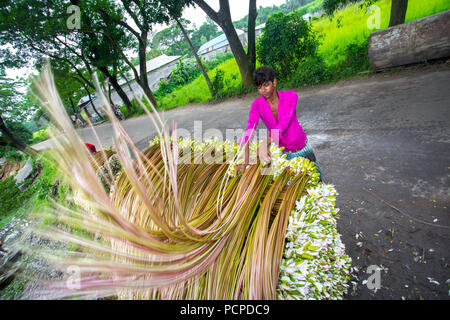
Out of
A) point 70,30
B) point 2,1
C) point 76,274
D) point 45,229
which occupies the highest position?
point 2,1

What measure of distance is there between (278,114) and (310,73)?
6430 millimetres

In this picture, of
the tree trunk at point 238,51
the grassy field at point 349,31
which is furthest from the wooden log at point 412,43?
the tree trunk at point 238,51

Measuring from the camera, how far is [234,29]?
880 centimetres

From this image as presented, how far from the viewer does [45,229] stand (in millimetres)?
545

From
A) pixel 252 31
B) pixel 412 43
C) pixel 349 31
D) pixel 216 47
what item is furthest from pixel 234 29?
pixel 216 47

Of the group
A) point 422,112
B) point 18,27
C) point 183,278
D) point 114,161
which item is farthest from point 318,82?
point 18,27

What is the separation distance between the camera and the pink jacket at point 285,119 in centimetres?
185

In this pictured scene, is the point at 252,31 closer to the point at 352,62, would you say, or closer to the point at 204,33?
the point at 352,62

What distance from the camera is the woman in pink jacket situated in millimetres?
1833

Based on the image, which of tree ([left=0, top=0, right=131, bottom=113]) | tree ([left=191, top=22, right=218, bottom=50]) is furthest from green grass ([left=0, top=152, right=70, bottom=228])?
tree ([left=191, top=22, right=218, bottom=50])

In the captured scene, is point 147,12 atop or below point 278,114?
atop

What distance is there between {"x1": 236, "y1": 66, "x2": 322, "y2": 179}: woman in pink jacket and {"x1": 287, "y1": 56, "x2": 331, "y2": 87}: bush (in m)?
6.13

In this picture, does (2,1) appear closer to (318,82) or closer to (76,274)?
(318,82)
